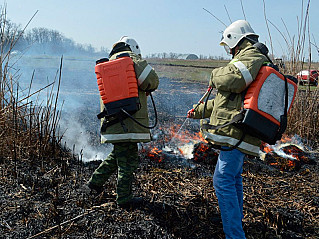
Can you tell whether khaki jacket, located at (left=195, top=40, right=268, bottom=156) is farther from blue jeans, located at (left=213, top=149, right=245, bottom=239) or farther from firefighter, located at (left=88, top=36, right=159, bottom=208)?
firefighter, located at (left=88, top=36, right=159, bottom=208)

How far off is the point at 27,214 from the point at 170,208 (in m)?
1.63

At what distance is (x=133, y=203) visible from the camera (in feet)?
10.2

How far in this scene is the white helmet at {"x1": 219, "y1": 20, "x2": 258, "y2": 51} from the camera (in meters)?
2.65

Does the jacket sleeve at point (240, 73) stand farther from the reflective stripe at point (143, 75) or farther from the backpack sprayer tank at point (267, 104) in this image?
the reflective stripe at point (143, 75)

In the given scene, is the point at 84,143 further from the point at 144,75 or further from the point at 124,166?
the point at 144,75

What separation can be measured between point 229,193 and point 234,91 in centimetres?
97

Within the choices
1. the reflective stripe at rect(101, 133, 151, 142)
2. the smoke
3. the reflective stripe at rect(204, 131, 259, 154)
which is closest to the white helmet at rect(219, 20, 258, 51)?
the reflective stripe at rect(204, 131, 259, 154)

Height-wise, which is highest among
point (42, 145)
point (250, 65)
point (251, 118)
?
point (250, 65)

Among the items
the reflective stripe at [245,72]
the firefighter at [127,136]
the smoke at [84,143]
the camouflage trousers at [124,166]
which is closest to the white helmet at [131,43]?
the firefighter at [127,136]

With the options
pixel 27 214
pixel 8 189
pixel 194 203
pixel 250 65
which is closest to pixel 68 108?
pixel 8 189

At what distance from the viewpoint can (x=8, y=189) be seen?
337cm

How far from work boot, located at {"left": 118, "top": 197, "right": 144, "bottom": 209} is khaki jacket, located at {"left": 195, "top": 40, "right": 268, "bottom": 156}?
1.23 metres

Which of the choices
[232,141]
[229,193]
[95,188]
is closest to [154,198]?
[95,188]

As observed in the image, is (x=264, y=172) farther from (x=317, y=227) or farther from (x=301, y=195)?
(x=317, y=227)
